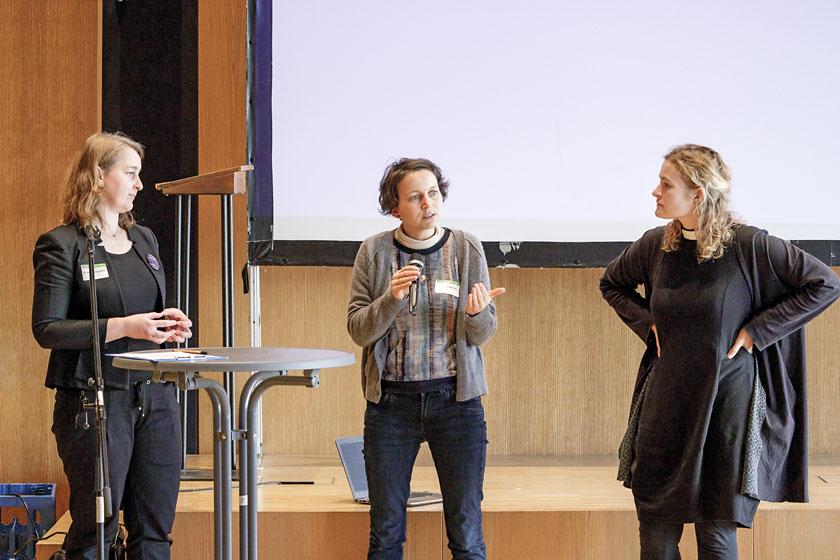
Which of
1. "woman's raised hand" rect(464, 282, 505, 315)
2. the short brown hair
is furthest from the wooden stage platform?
the short brown hair

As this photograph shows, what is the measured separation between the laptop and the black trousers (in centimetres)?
80

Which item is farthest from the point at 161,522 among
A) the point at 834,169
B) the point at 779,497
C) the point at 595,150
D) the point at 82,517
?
the point at 834,169

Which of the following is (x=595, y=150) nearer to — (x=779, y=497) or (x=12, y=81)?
(x=779, y=497)

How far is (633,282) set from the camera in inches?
119

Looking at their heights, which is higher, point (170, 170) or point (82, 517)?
point (170, 170)

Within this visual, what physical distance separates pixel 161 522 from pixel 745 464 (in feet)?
5.12

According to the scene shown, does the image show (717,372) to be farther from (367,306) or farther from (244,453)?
(244,453)

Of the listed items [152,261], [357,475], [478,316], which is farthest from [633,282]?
[152,261]

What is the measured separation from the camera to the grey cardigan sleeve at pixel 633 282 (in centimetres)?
289

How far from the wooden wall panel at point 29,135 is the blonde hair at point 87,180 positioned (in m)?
1.53

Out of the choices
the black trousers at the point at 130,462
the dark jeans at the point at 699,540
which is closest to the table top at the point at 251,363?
the black trousers at the point at 130,462

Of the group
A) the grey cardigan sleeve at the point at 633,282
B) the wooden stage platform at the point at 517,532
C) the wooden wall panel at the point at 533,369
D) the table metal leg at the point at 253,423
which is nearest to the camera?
the table metal leg at the point at 253,423

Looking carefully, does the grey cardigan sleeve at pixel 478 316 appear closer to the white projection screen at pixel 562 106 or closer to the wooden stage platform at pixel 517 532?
the wooden stage platform at pixel 517 532

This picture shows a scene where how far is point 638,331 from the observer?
2.92 metres
